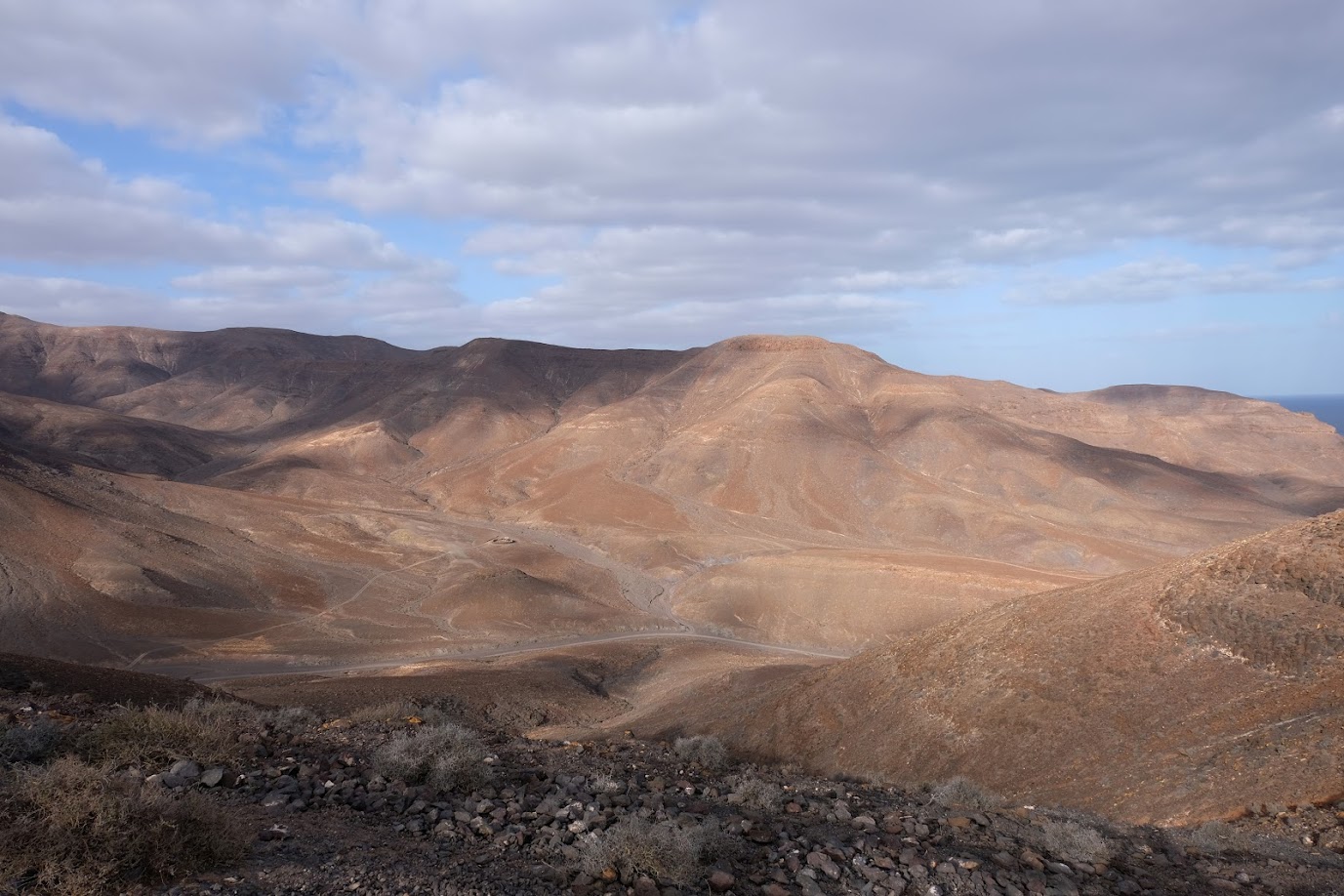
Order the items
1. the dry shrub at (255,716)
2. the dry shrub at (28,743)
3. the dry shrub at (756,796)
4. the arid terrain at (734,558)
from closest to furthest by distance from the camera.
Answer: the dry shrub at (28,743), the dry shrub at (756,796), the dry shrub at (255,716), the arid terrain at (734,558)

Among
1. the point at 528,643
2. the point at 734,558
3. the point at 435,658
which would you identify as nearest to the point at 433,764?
the point at 435,658

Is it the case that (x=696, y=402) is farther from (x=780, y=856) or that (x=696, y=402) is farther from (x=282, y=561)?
(x=780, y=856)

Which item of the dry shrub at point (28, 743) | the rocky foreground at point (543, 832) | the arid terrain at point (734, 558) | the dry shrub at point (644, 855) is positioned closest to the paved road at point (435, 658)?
the arid terrain at point (734, 558)

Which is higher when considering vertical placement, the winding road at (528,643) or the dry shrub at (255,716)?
the dry shrub at (255,716)

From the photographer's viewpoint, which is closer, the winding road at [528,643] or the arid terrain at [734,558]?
the arid terrain at [734,558]

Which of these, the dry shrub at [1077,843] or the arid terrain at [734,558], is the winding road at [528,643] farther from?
the dry shrub at [1077,843]

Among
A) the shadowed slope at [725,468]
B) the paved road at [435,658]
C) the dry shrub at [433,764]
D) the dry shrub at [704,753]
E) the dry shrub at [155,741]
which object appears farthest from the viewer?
the shadowed slope at [725,468]

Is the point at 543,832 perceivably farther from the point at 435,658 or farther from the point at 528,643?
the point at 528,643
